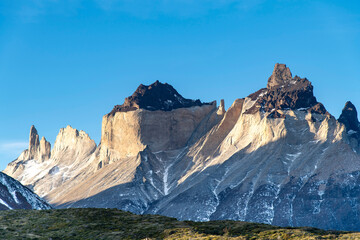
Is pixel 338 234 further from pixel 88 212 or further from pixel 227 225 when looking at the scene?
pixel 88 212

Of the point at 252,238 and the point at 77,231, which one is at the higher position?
the point at 77,231

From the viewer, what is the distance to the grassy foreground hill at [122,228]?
3356 inches

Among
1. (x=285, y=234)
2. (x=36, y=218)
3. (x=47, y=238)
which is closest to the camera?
(x=285, y=234)

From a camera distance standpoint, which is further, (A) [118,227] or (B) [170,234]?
(A) [118,227]

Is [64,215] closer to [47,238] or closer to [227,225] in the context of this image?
[47,238]

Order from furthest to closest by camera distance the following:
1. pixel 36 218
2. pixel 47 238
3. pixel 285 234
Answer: pixel 36 218
pixel 47 238
pixel 285 234

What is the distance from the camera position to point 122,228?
9356 centimetres

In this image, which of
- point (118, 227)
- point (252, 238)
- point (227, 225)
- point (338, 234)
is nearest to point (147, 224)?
point (118, 227)

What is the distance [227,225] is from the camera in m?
93.4

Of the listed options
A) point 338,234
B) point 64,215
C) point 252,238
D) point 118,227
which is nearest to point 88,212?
point 64,215

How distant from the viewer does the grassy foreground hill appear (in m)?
85.2

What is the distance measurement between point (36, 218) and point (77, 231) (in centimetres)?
1024

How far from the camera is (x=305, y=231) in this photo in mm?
85312

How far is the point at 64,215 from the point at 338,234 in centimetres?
3806
